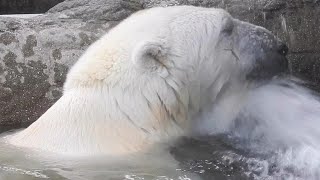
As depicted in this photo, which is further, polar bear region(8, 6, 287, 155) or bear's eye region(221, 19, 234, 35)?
bear's eye region(221, 19, 234, 35)

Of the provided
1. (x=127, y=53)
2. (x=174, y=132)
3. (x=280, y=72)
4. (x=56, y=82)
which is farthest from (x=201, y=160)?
(x=56, y=82)

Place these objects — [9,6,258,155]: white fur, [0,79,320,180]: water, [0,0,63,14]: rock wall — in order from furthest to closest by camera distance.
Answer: [0,0,63,14]: rock wall
[9,6,258,155]: white fur
[0,79,320,180]: water

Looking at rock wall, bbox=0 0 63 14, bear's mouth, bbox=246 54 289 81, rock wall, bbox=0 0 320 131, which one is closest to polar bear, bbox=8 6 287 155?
bear's mouth, bbox=246 54 289 81

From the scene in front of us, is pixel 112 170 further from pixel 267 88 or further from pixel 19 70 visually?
pixel 19 70

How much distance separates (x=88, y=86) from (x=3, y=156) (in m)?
0.49

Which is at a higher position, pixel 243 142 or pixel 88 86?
pixel 88 86

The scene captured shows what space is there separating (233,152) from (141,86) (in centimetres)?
51

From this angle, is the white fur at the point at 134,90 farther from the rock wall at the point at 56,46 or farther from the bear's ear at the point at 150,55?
the rock wall at the point at 56,46

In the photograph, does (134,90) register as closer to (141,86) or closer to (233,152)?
(141,86)

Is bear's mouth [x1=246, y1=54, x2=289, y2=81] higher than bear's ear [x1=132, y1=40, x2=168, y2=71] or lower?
lower

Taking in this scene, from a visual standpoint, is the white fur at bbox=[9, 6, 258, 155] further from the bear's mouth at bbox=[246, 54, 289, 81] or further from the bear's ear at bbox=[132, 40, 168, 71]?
the bear's mouth at bbox=[246, 54, 289, 81]

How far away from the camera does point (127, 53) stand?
3.05m

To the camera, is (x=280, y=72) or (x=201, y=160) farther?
(x=280, y=72)

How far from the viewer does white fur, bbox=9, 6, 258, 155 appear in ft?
9.69
